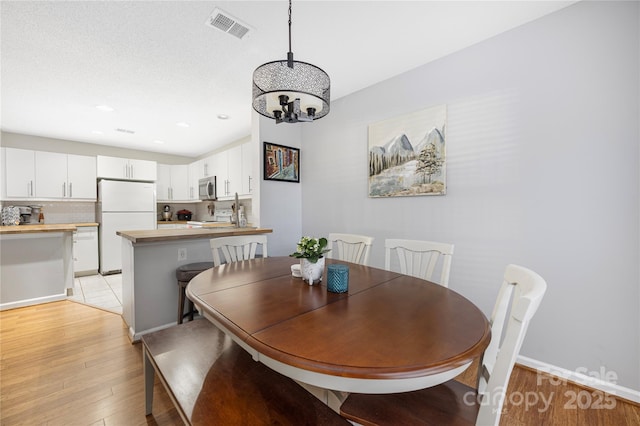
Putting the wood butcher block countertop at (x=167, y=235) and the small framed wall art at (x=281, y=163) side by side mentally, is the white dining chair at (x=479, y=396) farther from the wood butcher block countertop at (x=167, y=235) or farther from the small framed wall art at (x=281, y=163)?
the small framed wall art at (x=281, y=163)

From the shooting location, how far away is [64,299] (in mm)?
3355

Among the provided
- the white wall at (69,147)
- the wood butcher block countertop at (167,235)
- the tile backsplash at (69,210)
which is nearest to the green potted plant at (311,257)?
the wood butcher block countertop at (167,235)

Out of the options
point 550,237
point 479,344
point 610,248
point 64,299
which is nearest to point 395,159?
point 550,237

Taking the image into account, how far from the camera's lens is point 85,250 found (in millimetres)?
4527

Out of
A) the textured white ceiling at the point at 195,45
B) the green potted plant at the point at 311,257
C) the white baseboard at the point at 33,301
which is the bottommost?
the white baseboard at the point at 33,301

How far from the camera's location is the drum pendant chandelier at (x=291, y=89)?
4.47ft

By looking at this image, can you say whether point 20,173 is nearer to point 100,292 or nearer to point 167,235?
point 100,292

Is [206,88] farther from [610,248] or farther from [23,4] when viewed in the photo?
[610,248]

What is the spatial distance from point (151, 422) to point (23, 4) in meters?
2.68

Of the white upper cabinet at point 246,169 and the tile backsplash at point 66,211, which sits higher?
the white upper cabinet at point 246,169

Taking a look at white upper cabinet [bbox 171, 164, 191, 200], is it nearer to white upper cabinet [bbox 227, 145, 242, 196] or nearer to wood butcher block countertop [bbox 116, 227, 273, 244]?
white upper cabinet [bbox 227, 145, 242, 196]

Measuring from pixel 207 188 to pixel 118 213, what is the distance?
5.28 feet

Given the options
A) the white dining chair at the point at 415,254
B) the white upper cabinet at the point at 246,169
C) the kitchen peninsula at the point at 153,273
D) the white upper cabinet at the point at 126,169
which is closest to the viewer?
the white dining chair at the point at 415,254

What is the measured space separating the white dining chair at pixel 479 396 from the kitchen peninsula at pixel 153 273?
2.07 meters
